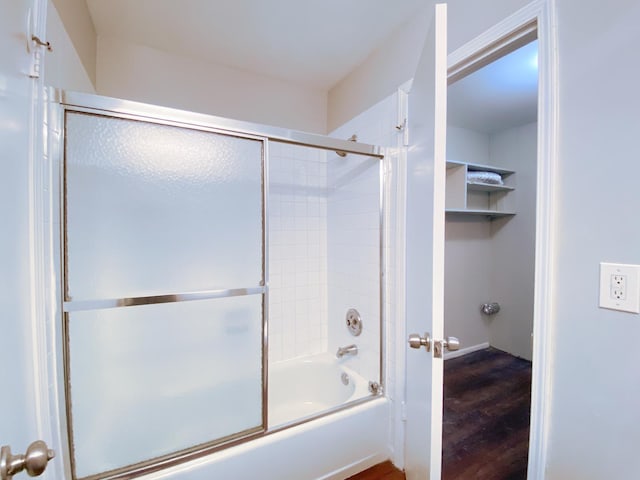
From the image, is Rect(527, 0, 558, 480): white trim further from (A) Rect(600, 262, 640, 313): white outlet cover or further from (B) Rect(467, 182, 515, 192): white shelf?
(B) Rect(467, 182, 515, 192): white shelf

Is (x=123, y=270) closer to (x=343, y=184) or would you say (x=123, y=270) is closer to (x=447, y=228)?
(x=343, y=184)

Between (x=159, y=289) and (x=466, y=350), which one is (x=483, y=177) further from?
(x=159, y=289)

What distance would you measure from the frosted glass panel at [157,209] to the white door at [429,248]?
757 mm

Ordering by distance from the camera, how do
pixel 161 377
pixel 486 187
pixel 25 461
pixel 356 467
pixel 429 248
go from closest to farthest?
pixel 25 461 < pixel 429 248 < pixel 161 377 < pixel 356 467 < pixel 486 187

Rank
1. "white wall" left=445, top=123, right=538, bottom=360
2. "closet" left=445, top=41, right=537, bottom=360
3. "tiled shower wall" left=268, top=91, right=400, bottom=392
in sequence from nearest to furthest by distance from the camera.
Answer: "tiled shower wall" left=268, top=91, right=400, bottom=392
"closet" left=445, top=41, right=537, bottom=360
"white wall" left=445, top=123, right=538, bottom=360

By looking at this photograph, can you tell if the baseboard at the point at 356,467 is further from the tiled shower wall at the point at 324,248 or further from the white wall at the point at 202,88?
the white wall at the point at 202,88

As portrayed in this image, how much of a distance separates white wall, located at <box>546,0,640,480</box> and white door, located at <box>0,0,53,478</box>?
157 cm

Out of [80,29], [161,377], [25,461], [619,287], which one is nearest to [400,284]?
[619,287]

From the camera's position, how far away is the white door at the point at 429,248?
0.89m

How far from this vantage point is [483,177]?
275 cm

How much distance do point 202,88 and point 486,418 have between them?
3117 millimetres

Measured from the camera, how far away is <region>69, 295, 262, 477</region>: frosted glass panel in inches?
43.0

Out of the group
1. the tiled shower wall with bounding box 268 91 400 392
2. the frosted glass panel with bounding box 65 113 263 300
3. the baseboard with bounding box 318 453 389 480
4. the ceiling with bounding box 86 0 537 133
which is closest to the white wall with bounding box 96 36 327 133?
the ceiling with bounding box 86 0 537 133

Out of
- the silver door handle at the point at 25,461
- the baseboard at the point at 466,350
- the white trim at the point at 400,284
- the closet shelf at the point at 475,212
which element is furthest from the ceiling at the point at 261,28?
the baseboard at the point at 466,350
